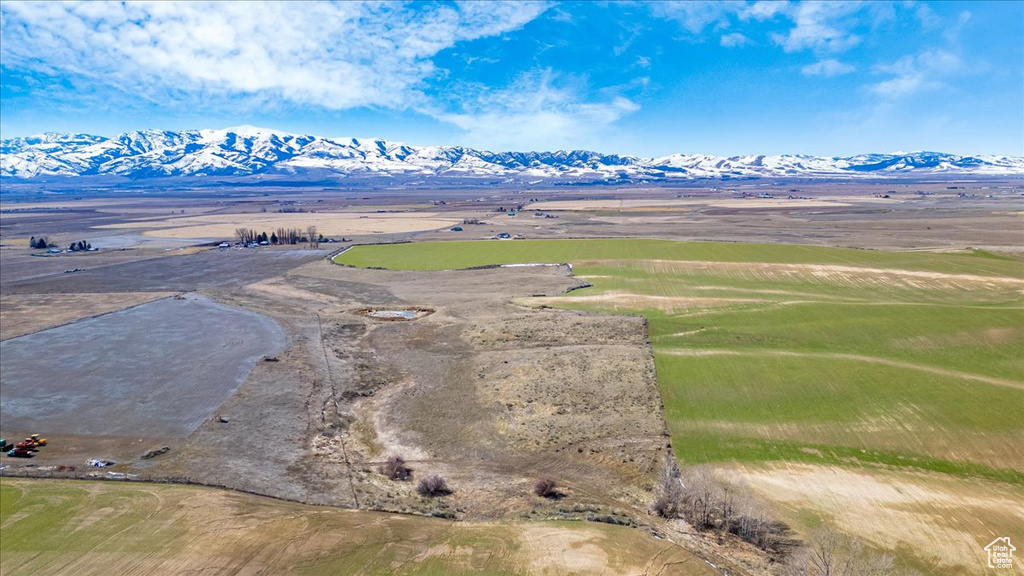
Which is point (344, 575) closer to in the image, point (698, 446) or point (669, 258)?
point (698, 446)

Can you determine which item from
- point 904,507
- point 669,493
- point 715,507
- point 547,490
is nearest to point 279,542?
point 547,490

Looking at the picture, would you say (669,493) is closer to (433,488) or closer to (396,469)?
(433,488)

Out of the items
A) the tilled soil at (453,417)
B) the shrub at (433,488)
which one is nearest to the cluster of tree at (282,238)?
the tilled soil at (453,417)

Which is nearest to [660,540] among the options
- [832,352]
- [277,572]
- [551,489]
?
[551,489]

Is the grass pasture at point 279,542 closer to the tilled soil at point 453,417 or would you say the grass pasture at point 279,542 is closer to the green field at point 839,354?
the tilled soil at point 453,417

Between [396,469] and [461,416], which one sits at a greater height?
[461,416]
